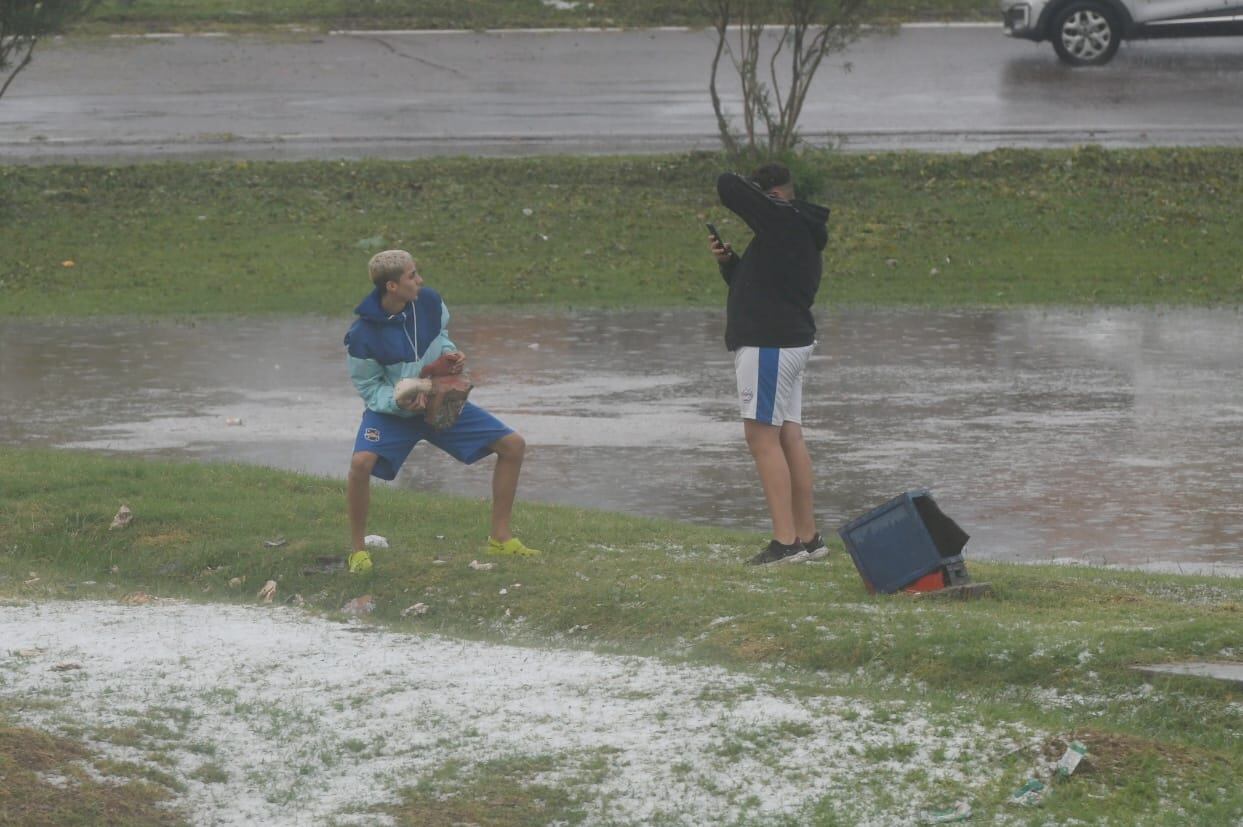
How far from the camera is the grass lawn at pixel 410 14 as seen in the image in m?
27.7

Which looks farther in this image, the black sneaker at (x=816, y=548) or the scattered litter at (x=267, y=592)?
the black sneaker at (x=816, y=548)

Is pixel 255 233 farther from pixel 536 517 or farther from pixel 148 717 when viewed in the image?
pixel 148 717

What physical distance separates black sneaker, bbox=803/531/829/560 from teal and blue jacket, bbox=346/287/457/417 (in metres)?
1.81

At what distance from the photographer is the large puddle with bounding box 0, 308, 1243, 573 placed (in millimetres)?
10180

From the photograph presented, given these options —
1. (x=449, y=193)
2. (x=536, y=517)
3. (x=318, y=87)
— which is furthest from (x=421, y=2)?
(x=536, y=517)

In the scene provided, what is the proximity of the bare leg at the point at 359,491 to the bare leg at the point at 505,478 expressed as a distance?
537mm

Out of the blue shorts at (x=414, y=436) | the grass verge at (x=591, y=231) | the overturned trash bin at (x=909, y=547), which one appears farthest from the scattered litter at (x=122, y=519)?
the grass verge at (x=591, y=231)


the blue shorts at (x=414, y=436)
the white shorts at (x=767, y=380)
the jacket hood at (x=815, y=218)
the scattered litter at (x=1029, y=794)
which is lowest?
the scattered litter at (x=1029, y=794)

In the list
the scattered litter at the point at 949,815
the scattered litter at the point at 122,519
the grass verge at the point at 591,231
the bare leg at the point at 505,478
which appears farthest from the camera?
the grass verge at the point at 591,231

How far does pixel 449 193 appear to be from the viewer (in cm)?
1853

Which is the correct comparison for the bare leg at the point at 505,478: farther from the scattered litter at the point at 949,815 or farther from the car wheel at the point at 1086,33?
the car wheel at the point at 1086,33

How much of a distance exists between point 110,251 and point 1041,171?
845 cm

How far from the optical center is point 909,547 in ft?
25.9

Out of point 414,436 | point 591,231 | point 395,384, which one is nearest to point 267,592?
point 414,436
